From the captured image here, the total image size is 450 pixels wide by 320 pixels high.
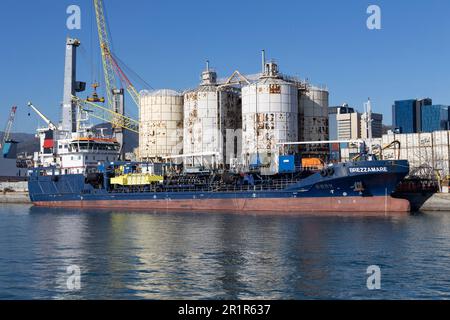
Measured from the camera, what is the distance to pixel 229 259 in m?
32.1

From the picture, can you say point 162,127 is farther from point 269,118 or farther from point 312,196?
point 312,196

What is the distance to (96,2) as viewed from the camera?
110000mm

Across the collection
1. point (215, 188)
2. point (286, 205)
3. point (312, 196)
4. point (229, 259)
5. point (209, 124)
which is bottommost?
point (229, 259)

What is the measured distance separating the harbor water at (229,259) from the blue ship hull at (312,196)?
8.07 metres

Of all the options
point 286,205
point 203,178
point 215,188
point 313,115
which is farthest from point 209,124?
point 286,205

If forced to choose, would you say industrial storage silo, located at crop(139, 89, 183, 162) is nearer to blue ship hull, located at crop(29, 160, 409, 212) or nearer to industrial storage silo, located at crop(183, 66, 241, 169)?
industrial storage silo, located at crop(183, 66, 241, 169)

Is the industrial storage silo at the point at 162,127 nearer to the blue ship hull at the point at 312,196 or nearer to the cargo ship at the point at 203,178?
the cargo ship at the point at 203,178

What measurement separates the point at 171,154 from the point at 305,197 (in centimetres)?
3134

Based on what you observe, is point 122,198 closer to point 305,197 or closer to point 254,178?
point 254,178

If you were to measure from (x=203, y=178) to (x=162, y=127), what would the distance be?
63.6ft

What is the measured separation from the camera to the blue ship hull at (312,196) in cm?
5919

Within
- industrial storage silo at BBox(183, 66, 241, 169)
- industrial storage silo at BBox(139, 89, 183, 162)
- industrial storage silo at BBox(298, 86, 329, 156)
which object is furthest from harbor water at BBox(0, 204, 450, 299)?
industrial storage silo at BBox(139, 89, 183, 162)

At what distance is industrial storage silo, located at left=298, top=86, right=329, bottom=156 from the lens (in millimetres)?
82250
